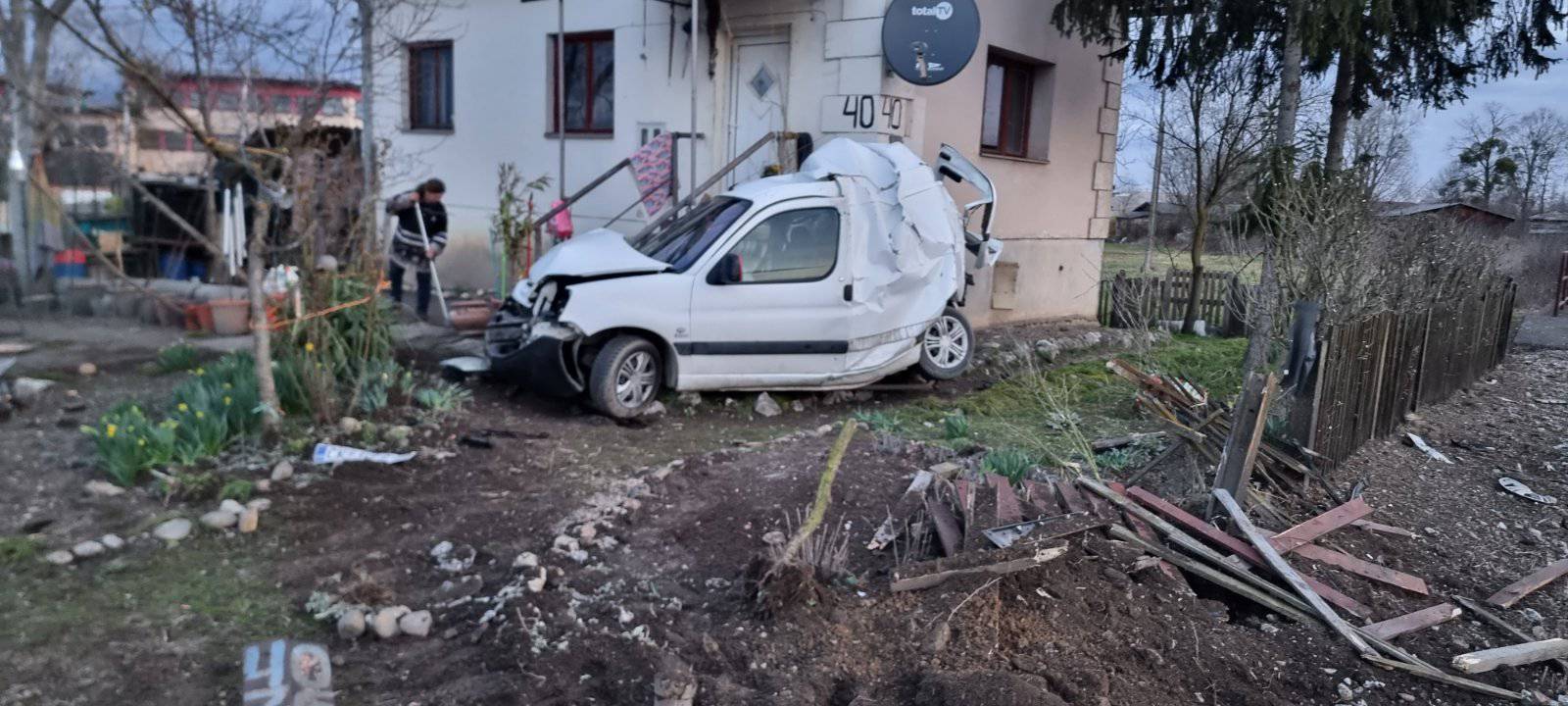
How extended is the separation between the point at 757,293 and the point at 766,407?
3.25ft

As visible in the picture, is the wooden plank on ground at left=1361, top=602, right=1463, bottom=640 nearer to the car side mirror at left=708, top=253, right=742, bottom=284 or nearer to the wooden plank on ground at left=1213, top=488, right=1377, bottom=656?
the wooden plank on ground at left=1213, top=488, right=1377, bottom=656

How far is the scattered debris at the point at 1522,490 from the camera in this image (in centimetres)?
677

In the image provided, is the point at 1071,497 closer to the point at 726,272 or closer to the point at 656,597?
the point at 656,597

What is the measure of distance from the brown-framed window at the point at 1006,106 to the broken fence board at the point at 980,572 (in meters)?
8.90

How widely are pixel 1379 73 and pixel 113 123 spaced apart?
13.0m

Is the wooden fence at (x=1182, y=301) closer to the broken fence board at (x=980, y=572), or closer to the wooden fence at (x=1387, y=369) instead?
the wooden fence at (x=1387, y=369)

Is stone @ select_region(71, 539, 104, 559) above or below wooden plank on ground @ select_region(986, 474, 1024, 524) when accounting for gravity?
below

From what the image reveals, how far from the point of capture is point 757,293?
27.9ft

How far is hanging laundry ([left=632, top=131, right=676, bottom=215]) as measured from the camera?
12.0 m

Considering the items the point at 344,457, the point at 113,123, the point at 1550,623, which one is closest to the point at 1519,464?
the point at 1550,623

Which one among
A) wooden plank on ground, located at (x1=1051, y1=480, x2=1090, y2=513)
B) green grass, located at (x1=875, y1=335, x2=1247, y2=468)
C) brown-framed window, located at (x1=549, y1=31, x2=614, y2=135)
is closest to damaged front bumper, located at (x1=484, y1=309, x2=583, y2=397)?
green grass, located at (x1=875, y1=335, x2=1247, y2=468)

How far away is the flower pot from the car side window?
5.13 m

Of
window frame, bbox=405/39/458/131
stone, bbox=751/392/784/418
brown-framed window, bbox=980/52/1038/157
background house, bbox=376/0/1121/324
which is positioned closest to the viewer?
stone, bbox=751/392/784/418

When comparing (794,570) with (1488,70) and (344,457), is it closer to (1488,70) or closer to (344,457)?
(344,457)
